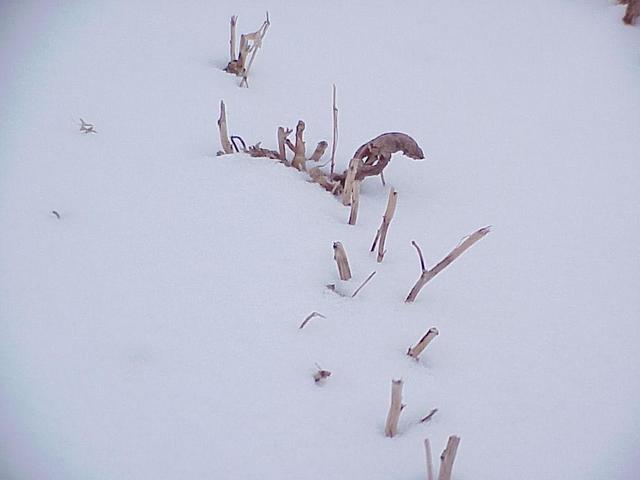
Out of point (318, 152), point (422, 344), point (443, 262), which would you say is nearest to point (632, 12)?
point (318, 152)

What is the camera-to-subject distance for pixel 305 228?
99 cm

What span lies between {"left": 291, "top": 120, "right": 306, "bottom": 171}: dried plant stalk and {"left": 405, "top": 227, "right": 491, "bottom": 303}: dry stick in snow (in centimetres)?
32

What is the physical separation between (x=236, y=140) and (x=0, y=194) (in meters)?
0.42

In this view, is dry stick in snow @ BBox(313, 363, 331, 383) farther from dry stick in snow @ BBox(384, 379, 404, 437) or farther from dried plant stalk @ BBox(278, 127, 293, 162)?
dried plant stalk @ BBox(278, 127, 293, 162)

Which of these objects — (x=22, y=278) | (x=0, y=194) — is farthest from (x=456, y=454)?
(x=0, y=194)

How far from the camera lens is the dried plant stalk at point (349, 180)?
100 centimetres

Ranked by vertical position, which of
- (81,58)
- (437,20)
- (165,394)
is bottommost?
(165,394)

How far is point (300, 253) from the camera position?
3.11 ft

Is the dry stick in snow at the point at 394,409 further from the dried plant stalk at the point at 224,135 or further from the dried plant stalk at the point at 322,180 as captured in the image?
the dried plant stalk at the point at 224,135

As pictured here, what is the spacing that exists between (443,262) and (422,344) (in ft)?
0.39

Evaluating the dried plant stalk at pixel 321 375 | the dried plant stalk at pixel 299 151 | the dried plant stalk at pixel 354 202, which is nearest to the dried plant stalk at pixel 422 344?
the dried plant stalk at pixel 321 375

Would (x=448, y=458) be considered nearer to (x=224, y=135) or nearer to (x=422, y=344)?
(x=422, y=344)

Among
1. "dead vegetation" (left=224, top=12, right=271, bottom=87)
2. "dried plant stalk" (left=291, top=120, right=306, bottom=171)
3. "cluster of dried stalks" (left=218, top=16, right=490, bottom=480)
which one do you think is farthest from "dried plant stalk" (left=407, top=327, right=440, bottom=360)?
"dead vegetation" (left=224, top=12, right=271, bottom=87)

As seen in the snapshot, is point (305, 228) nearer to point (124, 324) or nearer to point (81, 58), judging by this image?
point (124, 324)
